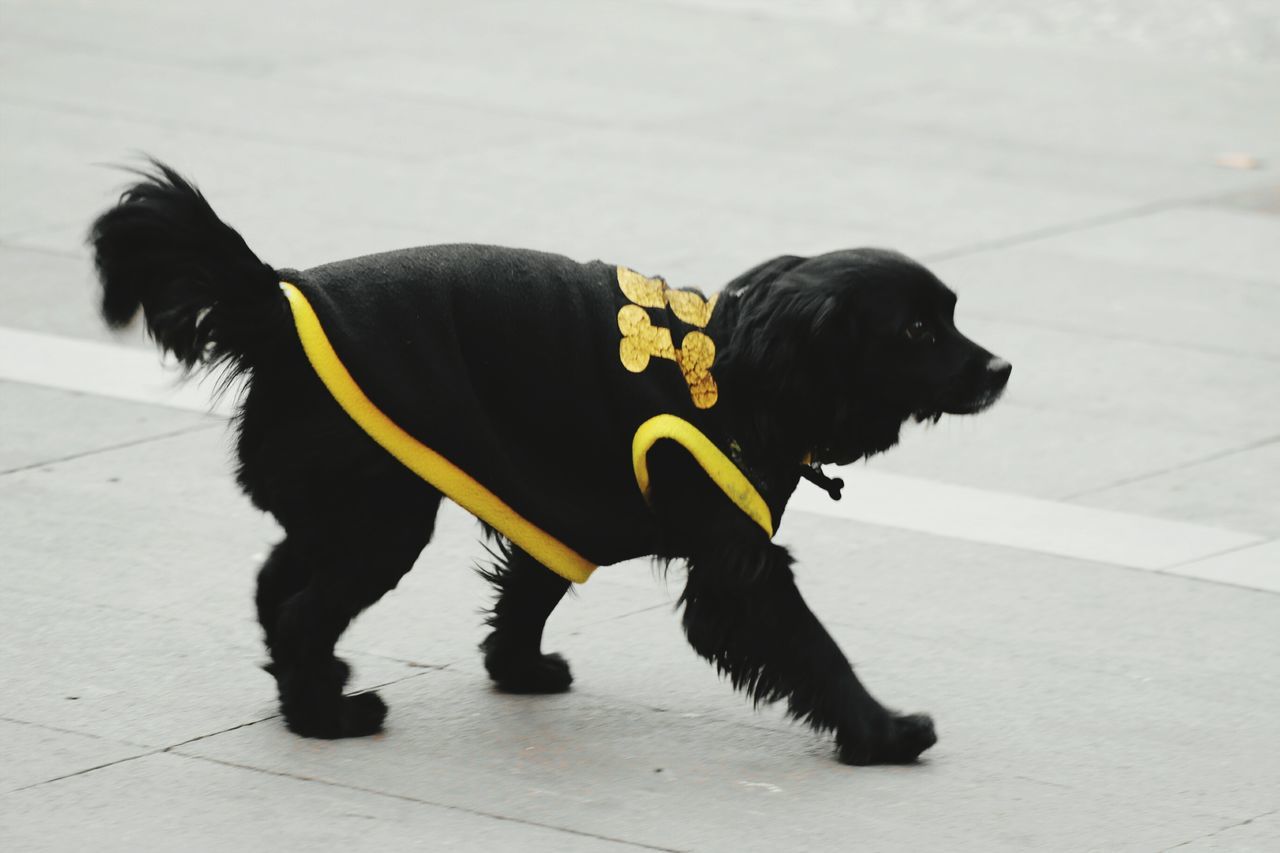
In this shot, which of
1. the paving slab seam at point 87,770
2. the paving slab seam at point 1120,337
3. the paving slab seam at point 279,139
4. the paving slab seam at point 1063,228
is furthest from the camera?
the paving slab seam at point 279,139

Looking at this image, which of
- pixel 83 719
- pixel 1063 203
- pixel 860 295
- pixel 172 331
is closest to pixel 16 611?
pixel 83 719

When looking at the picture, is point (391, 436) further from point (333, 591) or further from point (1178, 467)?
point (1178, 467)

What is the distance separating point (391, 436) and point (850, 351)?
98cm

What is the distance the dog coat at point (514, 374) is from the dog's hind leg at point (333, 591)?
0.49 feet

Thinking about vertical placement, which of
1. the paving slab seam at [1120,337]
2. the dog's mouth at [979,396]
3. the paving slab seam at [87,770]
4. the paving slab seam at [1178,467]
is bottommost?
the paving slab seam at [87,770]

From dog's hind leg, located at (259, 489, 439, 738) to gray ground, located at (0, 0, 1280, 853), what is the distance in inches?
4.1

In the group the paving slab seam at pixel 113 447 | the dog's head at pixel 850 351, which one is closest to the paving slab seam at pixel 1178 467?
the dog's head at pixel 850 351

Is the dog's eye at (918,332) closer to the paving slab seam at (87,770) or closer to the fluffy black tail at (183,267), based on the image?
the fluffy black tail at (183,267)

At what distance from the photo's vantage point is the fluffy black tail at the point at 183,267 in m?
4.45

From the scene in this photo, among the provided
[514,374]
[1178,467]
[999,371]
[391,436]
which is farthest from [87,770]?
[1178,467]

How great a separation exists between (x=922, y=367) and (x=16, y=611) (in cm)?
242

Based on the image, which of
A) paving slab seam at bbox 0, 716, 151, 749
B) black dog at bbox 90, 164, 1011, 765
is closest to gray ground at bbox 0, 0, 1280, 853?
paving slab seam at bbox 0, 716, 151, 749

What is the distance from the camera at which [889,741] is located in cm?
464

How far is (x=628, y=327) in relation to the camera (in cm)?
449
